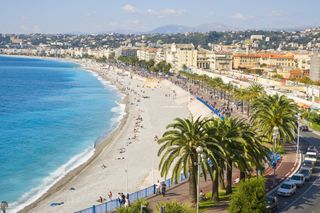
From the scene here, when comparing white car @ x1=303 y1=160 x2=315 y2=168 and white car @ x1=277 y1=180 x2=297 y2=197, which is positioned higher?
white car @ x1=277 y1=180 x2=297 y2=197

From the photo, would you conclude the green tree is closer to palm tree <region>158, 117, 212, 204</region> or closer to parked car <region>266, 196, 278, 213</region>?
parked car <region>266, 196, 278, 213</region>

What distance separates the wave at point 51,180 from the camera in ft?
112

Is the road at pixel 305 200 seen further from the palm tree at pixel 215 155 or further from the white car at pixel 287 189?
the palm tree at pixel 215 155

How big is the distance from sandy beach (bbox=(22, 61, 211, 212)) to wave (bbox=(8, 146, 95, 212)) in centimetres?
65

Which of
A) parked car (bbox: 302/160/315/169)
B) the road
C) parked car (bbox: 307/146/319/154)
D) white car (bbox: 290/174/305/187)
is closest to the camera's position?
the road

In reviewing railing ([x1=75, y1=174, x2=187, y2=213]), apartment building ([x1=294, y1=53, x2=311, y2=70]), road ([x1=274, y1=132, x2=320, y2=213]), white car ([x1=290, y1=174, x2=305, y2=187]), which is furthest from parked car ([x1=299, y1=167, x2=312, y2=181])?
apartment building ([x1=294, y1=53, x2=311, y2=70])

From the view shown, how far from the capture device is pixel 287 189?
26250 millimetres

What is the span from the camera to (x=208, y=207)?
24906 mm

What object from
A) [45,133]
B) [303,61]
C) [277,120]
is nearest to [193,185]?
[277,120]

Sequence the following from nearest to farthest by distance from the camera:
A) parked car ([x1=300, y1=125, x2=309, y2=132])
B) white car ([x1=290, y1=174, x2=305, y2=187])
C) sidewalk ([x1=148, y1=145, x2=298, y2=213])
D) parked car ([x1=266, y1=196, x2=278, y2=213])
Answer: parked car ([x1=266, y1=196, x2=278, y2=213])
sidewalk ([x1=148, y1=145, x2=298, y2=213])
white car ([x1=290, y1=174, x2=305, y2=187])
parked car ([x1=300, y1=125, x2=309, y2=132])

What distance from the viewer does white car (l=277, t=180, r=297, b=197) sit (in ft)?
85.7

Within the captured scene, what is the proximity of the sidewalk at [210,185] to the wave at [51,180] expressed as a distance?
39.1 ft

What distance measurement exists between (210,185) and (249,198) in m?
9.04

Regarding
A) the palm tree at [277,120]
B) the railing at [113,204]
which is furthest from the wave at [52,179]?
the palm tree at [277,120]
